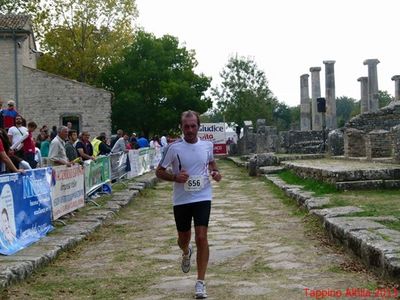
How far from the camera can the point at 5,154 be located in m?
8.45

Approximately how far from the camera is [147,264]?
745 centimetres

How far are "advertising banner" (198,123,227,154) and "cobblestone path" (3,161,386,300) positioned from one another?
107 feet

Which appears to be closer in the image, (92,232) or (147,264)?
(147,264)

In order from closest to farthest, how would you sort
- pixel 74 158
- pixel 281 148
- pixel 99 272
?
pixel 99 272 < pixel 74 158 < pixel 281 148

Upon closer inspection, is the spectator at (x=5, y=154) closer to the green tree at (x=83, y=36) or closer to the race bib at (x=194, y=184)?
the race bib at (x=194, y=184)

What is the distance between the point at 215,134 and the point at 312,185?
30068 millimetres

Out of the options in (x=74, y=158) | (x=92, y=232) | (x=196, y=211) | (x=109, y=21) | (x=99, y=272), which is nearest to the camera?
(x=196, y=211)

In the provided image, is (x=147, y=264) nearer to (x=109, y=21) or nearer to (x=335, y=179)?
(x=335, y=179)

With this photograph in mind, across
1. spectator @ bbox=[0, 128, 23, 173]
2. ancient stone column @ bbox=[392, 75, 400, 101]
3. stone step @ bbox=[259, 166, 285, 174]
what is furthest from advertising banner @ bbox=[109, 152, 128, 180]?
ancient stone column @ bbox=[392, 75, 400, 101]

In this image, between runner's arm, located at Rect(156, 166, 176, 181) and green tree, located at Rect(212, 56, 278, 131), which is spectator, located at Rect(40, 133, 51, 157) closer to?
runner's arm, located at Rect(156, 166, 176, 181)

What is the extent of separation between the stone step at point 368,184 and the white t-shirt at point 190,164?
7.76 meters

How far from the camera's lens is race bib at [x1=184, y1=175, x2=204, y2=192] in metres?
5.96

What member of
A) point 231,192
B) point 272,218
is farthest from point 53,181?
point 231,192

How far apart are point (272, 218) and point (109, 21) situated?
38.0 m
